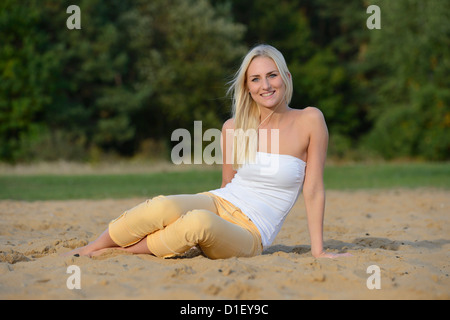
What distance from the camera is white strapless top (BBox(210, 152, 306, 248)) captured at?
456cm

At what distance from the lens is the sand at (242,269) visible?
3.49 meters

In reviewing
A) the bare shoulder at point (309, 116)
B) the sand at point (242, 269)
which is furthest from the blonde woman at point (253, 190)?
the sand at point (242, 269)

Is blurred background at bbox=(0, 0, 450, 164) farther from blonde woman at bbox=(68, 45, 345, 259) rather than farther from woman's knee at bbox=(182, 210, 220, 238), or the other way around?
woman's knee at bbox=(182, 210, 220, 238)

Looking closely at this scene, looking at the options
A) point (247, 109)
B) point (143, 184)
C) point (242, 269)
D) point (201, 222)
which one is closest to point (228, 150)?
point (247, 109)

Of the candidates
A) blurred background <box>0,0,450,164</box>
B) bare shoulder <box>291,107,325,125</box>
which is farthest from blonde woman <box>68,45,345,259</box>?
blurred background <box>0,0,450,164</box>

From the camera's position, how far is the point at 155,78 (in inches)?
1198

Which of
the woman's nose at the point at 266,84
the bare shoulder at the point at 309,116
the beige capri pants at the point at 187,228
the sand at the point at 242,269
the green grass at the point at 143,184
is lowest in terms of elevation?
the green grass at the point at 143,184

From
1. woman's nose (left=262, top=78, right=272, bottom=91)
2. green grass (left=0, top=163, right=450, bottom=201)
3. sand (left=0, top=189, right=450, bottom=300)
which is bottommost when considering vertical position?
green grass (left=0, top=163, right=450, bottom=201)

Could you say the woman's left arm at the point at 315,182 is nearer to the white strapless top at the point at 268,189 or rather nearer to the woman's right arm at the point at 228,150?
the white strapless top at the point at 268,189

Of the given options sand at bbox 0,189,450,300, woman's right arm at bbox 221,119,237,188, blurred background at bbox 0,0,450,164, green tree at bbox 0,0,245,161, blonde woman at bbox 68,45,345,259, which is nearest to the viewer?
sand at bbox 0,189,450,300

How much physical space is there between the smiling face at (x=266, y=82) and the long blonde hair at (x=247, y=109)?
0.12 feet

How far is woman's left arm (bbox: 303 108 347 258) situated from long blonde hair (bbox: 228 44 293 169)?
0.34m

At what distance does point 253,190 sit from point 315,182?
49 centimetres

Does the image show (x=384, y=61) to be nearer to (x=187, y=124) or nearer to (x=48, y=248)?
(x=187, y=124)
